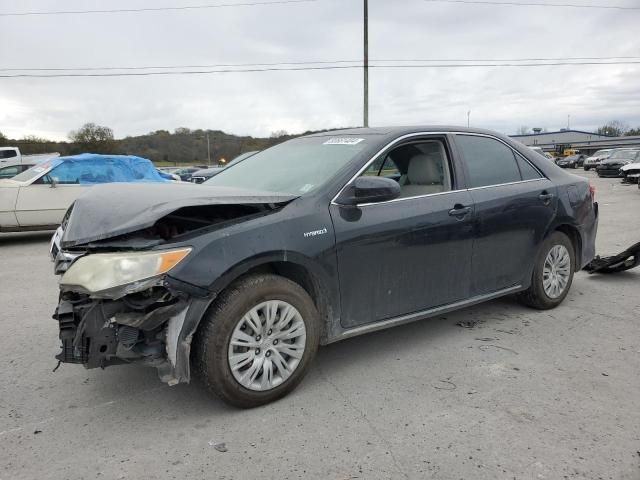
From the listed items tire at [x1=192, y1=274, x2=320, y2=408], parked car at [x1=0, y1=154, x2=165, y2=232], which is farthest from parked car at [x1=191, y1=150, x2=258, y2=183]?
tire at [x1=192, y1=274, x2=320, y2=408]

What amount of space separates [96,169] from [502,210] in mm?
8668

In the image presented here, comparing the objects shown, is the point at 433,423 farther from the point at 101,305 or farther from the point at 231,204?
the point at 101,305

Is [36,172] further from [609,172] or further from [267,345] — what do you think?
[609,172]

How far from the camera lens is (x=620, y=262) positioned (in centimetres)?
586

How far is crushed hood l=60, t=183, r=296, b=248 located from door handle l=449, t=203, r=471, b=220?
1.33 m

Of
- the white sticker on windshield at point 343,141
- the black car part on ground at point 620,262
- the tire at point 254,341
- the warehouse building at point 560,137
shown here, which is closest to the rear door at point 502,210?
the white sticker on windshield at point 343,141

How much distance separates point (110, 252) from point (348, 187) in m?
1.51

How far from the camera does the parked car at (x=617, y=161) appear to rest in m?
27.0

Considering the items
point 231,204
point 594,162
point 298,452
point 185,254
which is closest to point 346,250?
point 231,204

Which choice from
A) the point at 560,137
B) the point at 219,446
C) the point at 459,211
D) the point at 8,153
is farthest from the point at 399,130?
the point at 560,137

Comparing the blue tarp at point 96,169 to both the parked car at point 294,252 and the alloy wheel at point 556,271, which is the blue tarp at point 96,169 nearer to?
the parked car at point 294,252

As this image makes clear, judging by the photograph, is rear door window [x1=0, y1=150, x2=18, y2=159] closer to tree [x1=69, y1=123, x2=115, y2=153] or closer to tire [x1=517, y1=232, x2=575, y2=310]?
tree [x1=69, y1=123, x2=115, y2=153]

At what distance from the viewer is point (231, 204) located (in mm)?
2840

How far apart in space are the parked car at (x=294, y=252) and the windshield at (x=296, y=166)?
0.06ft
